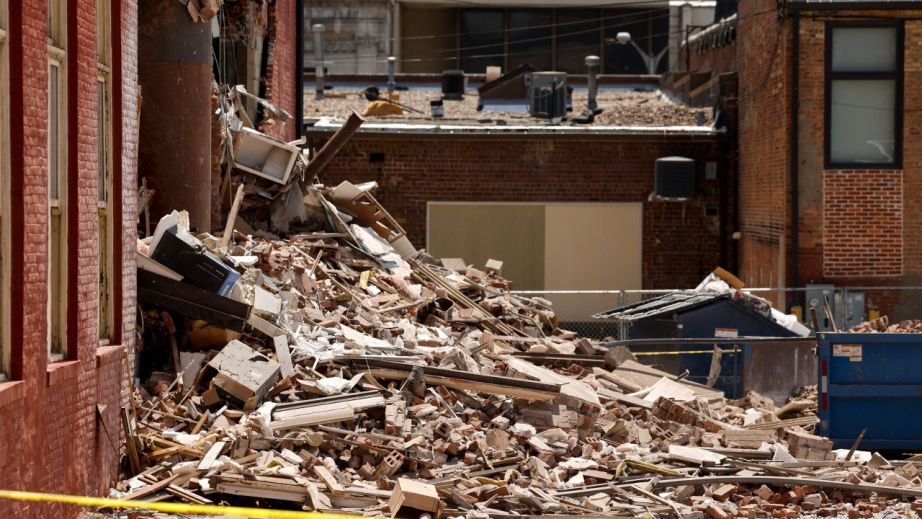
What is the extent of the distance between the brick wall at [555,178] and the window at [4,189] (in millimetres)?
20427

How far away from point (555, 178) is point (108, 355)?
1919cm

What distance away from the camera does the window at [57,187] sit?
962 cm

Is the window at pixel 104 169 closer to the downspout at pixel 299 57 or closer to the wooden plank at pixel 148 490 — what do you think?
the wooden plank at pixel 148 490

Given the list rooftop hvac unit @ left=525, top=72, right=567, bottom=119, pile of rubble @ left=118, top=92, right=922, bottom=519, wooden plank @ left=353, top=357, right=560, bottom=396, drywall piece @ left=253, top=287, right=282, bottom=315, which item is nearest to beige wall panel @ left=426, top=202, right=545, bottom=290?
rooftop hvac unit @ left=525, top=72, right=567, bottom=119

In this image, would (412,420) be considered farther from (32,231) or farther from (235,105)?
(235,105)

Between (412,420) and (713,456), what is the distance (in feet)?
9.19

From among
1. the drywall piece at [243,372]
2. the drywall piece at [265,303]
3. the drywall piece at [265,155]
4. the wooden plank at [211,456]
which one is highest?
the drywall piece at [265,155]

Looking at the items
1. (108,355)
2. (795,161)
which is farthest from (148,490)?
(795,161)

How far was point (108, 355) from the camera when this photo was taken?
10742mm

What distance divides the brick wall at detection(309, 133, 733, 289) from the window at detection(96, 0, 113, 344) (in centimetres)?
1768

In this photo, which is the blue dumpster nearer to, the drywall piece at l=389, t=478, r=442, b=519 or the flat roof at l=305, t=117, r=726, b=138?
the drywall piece at l=389, t=478, r=442, b=519

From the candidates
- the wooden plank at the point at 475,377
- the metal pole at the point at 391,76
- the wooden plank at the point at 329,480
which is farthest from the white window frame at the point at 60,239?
the metal pole at the point at 391,76

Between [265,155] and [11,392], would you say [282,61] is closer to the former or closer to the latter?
[265,155]

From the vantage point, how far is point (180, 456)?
11.2 meters
